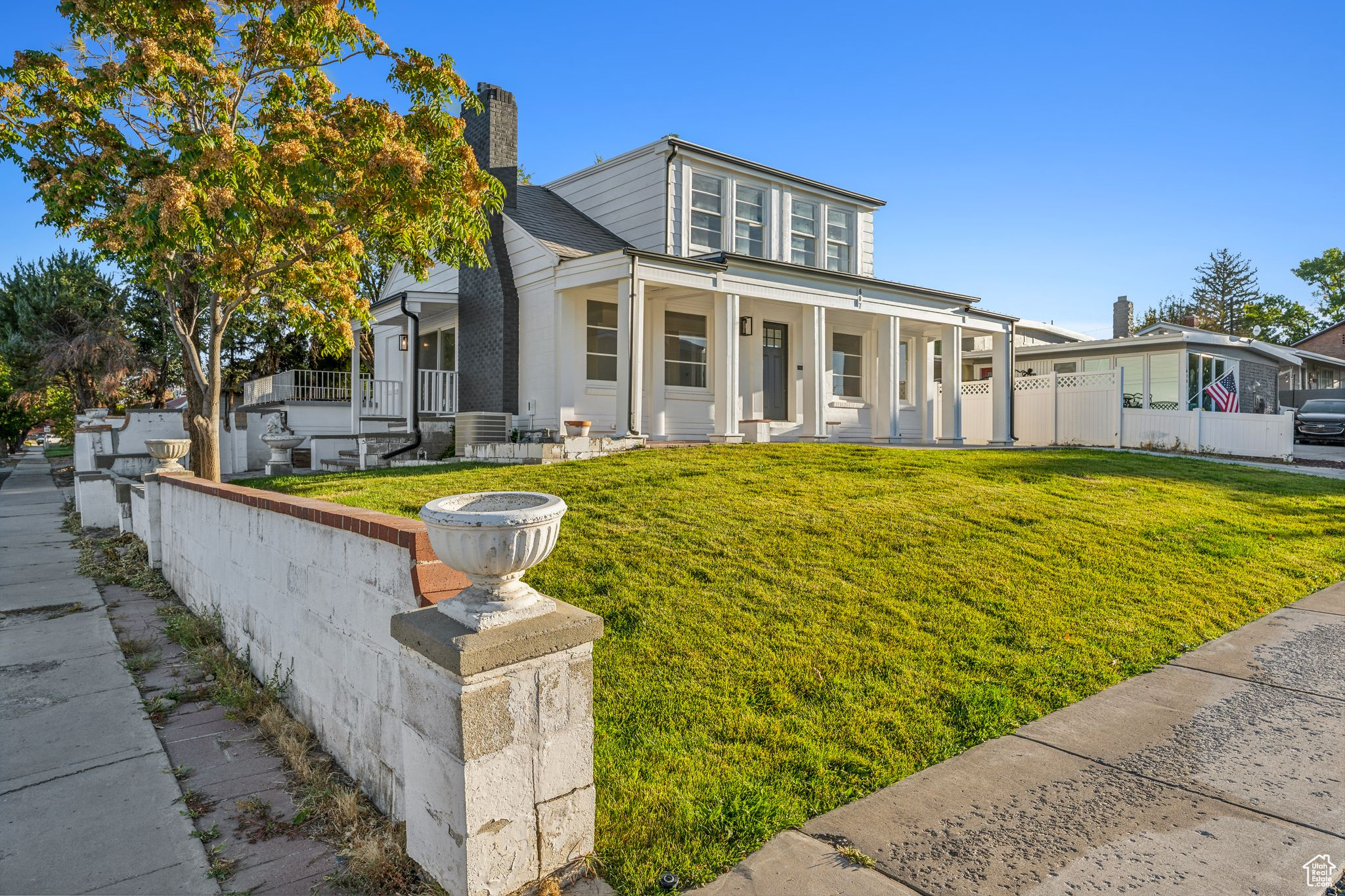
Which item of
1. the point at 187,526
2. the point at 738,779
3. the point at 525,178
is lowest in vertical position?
the point at 738,779

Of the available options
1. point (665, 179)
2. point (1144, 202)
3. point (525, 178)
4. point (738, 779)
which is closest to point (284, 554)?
point (738, 779)

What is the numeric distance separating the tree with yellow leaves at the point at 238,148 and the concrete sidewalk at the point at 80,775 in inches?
151

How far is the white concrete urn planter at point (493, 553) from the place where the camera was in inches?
88.1

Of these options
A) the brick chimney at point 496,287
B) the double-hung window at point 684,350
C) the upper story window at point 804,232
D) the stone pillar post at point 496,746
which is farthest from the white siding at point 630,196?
the stone pillar post at point 496,746

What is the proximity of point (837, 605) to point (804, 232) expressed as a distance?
13.5 meters

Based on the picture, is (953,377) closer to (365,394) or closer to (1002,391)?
(1002,391)

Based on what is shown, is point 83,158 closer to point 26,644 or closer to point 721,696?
point 26,644

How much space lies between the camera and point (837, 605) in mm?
4602

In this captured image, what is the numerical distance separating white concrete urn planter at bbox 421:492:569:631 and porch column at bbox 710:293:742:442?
9.65 metres

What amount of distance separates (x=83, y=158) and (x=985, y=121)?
1332 centimetres

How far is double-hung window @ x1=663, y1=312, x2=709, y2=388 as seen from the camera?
44.6 ft

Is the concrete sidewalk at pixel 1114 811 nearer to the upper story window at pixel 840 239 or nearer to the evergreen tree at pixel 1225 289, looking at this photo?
the upper story window at pixel 840 239

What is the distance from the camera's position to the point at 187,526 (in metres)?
7.01

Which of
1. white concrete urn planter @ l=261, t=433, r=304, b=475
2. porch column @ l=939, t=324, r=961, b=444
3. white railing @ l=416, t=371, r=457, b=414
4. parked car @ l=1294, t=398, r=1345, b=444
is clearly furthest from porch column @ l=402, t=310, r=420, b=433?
parked car @ l=1294, t=398, r=1345, b=444
